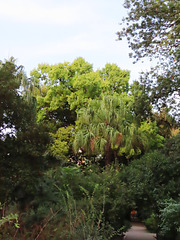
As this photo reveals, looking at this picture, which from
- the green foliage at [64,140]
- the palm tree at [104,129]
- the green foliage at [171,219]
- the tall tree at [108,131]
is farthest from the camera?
the green foliage at [64,140]

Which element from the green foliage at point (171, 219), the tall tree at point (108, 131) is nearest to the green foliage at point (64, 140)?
the tall tree at point (108, 131)

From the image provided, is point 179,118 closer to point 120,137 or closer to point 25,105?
point 25,105

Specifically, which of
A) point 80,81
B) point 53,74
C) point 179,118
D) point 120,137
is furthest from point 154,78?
point 53,74

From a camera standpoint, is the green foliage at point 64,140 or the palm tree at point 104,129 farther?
the green foliage at point 64,140

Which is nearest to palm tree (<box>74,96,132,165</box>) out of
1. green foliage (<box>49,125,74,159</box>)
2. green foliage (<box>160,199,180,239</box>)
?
green foliage (<box>49,125,74,159</box>)

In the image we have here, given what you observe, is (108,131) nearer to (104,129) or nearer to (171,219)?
(104,129)

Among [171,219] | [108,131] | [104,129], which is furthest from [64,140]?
[171,219]

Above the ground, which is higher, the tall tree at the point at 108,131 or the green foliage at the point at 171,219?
the tall tree at the point at 108,131

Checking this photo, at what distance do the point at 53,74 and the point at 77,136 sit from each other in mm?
9541

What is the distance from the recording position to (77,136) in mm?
29812

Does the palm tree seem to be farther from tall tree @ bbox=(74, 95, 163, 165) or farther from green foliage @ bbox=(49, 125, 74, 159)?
green foliage @ bbox=(49, 125, 74, 159)

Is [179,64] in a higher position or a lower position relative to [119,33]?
lower

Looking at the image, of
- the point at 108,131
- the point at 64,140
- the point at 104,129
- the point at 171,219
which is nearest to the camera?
the point at 171,219

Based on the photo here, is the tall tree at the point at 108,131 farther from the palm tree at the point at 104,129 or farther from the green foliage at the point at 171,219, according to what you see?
the green foliage at the point at 171,219
